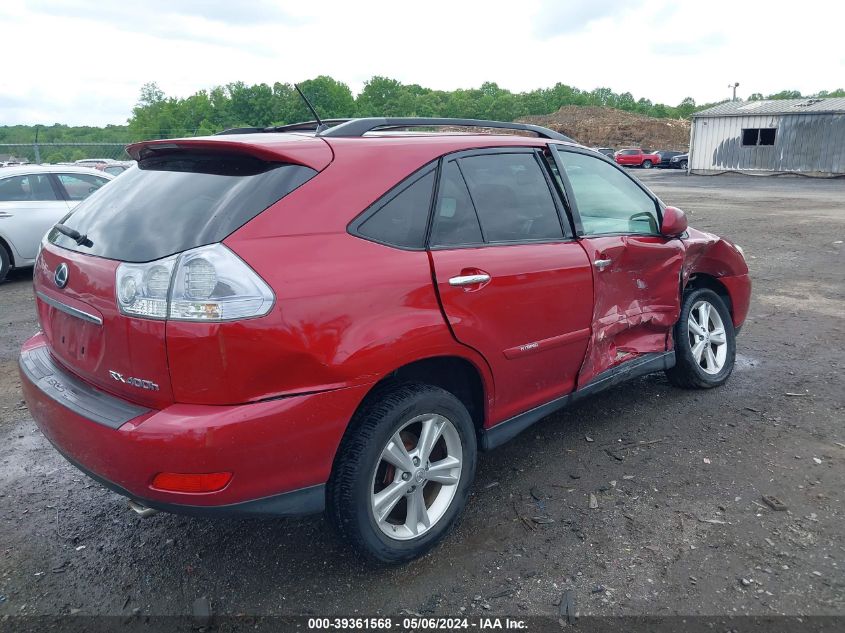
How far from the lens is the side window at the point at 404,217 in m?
2.61

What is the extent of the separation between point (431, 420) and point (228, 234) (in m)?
1.11

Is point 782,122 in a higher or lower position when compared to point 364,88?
lower

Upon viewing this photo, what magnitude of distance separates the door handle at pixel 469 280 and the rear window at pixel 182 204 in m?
0.71

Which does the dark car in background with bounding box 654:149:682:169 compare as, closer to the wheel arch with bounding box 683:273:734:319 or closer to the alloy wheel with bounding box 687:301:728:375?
the wheel arch with bounding box 683:273:734:319

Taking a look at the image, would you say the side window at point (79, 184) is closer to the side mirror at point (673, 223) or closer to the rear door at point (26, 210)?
the rear door at point (26, 210)

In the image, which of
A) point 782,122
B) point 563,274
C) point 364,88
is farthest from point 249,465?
point 364,88

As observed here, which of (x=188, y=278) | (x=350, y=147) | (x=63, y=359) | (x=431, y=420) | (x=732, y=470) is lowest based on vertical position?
(x=732, y=470)

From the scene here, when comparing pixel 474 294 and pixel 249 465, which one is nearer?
pixel 249 465

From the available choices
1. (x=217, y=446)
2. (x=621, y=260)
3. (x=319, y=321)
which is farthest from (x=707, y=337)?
(x=217, y=446)

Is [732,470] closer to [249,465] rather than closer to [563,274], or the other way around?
[563,274]

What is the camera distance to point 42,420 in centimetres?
267

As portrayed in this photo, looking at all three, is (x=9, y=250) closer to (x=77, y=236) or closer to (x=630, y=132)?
(x=77, y=236)

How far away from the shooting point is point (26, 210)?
28.8 ft

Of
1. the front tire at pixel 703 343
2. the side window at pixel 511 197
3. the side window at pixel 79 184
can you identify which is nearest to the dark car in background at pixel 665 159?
the side window at pixel 79 184
